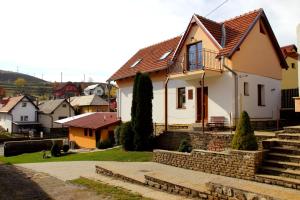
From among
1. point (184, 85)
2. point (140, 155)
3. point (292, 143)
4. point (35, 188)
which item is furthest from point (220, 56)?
point (35, 188)

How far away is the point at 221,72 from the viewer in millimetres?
19812

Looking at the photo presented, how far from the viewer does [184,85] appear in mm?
22812

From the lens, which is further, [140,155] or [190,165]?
[140,155]

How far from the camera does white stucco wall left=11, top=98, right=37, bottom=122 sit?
187 ft

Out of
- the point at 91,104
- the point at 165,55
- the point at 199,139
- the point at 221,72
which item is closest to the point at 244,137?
the point at 199,139

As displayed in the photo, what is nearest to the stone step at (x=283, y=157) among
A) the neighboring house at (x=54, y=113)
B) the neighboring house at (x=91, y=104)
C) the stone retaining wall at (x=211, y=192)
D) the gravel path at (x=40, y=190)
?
the stone retaining wall at (x=211, y=192)

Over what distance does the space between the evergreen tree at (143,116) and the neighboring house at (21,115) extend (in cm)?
4096

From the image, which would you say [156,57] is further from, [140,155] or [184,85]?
[140,155]

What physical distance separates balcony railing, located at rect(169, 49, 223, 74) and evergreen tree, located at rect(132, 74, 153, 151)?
256 cm

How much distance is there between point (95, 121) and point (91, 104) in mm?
27545

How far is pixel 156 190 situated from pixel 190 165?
3.55 meters

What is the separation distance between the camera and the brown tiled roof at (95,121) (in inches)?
1135

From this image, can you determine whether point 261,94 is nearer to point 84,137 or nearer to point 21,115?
point 84,137

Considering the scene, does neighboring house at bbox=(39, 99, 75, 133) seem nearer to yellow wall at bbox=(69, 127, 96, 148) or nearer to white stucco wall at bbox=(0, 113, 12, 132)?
white stucco wall at bbox=(0, 113, 12, 132)
